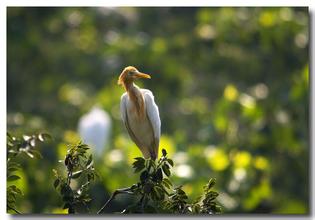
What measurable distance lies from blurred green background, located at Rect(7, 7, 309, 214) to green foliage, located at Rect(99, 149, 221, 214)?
0.94 m

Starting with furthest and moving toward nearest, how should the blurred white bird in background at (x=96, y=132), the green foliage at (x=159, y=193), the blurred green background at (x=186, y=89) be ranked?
1. the blurred green background at (x=186, y=89)
2. the blurred white bird in background at (x=96, y=132)
3. the green foliage at (x=159, y=193)

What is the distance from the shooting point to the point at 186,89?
3506 mm

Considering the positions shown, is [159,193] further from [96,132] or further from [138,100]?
[96,132]

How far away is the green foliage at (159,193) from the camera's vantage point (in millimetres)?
1733

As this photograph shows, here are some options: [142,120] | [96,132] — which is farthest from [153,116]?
[96,132]

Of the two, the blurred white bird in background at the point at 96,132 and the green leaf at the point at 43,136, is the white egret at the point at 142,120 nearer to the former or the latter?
the green leaf at the point at 43,136

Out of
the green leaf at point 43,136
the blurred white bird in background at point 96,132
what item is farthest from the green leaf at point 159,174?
the blurred white bird in background at point 96,132

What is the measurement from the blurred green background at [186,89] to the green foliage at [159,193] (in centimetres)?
94

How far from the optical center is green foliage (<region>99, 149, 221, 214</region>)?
5.69 ft

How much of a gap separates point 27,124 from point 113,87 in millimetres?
386

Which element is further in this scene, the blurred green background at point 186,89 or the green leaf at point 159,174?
the blurred green background at point 186,89

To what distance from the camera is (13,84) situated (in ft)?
10.9

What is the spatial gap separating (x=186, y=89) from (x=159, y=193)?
1802 millimetres

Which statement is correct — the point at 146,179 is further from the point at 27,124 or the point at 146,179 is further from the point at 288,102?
the point at 288,102
